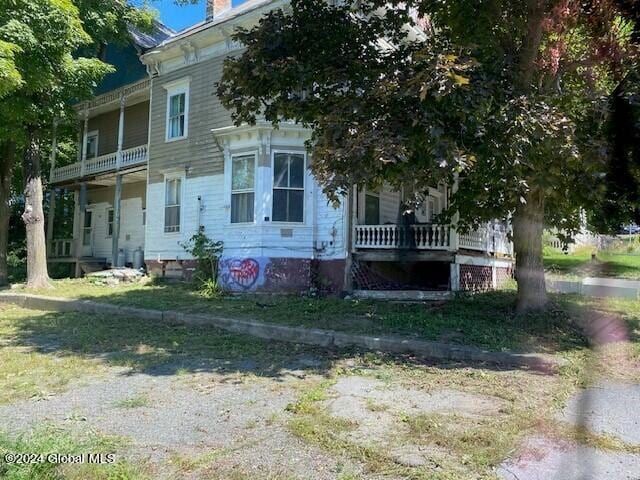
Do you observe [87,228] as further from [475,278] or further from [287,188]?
[475,278]

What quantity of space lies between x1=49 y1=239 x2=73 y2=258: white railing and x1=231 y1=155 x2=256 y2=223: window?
34.8 ft

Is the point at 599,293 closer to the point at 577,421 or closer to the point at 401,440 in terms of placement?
the point at 577,421

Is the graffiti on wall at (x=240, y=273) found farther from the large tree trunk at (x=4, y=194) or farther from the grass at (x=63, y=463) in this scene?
the grass at (x=63, y=463)

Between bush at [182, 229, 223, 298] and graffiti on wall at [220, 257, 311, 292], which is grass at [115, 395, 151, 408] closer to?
graffiti on wall at [220, 257, 311, 292]

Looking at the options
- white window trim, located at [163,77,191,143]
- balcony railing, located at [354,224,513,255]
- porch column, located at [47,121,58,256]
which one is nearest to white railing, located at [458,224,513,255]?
balcony railing, located at [354,224,513,255]

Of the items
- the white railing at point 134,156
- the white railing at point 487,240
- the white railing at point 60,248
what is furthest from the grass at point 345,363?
the white railing at point 60,248

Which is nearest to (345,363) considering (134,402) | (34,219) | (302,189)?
(134,402)

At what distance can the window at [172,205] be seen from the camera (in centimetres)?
1606

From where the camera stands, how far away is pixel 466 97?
19.8ft

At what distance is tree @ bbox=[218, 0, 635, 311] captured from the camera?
6.13 meters

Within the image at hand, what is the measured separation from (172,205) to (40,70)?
16.8ft

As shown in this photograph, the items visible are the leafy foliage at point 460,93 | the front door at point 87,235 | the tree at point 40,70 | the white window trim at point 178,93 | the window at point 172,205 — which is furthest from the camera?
the front door at point 87,235

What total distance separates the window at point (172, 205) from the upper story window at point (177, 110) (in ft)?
4.56

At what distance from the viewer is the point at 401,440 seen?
3975 millimetres
